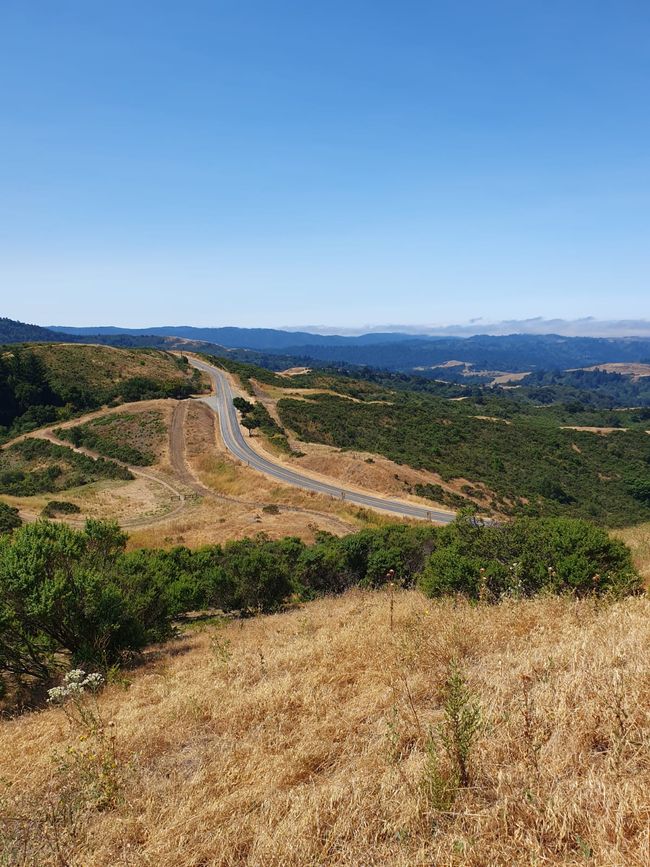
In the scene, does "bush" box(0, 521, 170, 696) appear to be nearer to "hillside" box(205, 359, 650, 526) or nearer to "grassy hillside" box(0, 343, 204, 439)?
"hillside" box(205, 359, 650, 526)

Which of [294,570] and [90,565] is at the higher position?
[90,565]

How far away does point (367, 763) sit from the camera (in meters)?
4.32

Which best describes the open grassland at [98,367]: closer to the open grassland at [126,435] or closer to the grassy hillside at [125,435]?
the open grassland at [126,435]

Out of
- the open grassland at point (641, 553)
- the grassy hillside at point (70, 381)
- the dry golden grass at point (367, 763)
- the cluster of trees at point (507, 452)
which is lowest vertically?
the cluster of trees at point (507, 452)

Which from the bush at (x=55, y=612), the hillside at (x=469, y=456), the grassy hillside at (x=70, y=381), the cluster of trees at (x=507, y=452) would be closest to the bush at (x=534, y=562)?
A: the bush at (x=55, y=612)

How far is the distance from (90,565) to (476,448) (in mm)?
69976

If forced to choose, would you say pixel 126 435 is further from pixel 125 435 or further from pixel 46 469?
pixel 46 469

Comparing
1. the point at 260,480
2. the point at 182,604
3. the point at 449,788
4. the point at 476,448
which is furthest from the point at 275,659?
the point at 476,448

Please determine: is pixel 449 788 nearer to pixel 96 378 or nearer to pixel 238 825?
pixel 238 825

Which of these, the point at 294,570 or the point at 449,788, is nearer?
the point at 449,788

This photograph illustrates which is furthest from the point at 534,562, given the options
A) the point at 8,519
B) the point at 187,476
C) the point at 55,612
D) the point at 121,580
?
the point at 187,476

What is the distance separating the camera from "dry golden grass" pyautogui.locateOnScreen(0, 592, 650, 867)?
128 inches

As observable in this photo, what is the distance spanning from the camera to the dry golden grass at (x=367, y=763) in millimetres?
3263

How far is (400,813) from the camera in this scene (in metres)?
3.58
